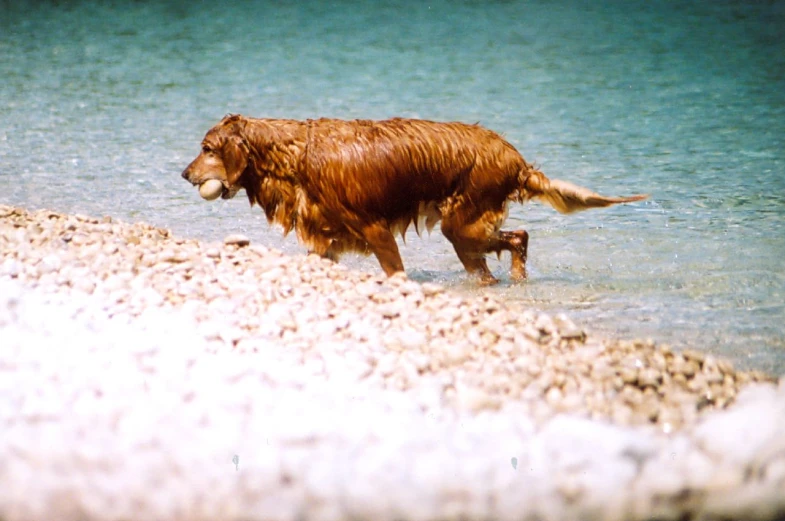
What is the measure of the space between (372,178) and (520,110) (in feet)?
22.8

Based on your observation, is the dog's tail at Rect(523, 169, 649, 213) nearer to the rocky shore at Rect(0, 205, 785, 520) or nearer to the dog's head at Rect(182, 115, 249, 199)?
the rocky shore at Rect(0, 205, 785, 520)

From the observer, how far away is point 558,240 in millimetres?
8219

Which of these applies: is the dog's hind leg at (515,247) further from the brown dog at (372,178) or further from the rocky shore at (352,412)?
the rocky shore at (352,412)

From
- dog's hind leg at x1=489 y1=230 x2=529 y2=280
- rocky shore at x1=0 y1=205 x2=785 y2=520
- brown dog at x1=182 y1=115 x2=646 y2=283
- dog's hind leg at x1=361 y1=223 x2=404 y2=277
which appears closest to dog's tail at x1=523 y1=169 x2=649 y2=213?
brown dog at x1=182 y1=115 x2=646 y2=283

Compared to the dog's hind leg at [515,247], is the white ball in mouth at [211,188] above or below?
above

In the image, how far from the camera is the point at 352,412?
390cm

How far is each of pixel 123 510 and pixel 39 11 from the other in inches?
647

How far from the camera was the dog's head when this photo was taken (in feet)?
21.1

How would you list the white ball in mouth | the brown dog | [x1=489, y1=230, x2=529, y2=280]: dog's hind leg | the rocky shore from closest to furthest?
the rocky shore
the brown dog
the white ball in mouth
[x1=489, y1=230, x2=529, y2=280]: dog's hind leg

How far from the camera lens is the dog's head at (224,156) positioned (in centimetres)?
645

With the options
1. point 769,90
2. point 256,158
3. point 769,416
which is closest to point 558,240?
point 256,158

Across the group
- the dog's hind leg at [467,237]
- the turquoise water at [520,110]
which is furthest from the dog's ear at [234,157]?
the turquoise water at [520,110]

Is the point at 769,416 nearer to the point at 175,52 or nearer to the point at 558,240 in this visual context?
the point at 558,240

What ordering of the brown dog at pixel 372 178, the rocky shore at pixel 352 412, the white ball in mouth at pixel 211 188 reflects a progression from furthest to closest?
the white ball in mouth at pixel 211 188 < the brown dog at pixel 372 178 < the rocky shore at pixel 352 412
